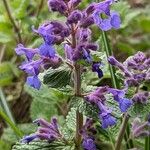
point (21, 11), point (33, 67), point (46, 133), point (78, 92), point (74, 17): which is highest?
point (21, 11)

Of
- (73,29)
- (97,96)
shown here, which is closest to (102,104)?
(97,96)

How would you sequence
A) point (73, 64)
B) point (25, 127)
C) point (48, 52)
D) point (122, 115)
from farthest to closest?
point (25, 127)
point (122, 115)
point (73, 64)
point (48, 52)

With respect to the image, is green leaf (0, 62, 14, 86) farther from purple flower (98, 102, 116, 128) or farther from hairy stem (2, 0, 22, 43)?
purple flower (98, 102, 116, 128)

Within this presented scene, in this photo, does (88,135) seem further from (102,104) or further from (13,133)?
(13,133)

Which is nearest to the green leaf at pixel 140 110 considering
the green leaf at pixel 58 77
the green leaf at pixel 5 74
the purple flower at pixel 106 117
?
the purple flower at pixel 106 117

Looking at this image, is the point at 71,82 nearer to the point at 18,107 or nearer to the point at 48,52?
the point at 48,52

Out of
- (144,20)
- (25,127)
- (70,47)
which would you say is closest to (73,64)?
(70,47)

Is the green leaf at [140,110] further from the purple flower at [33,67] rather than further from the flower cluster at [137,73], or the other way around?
the purple flower at [33,67]
